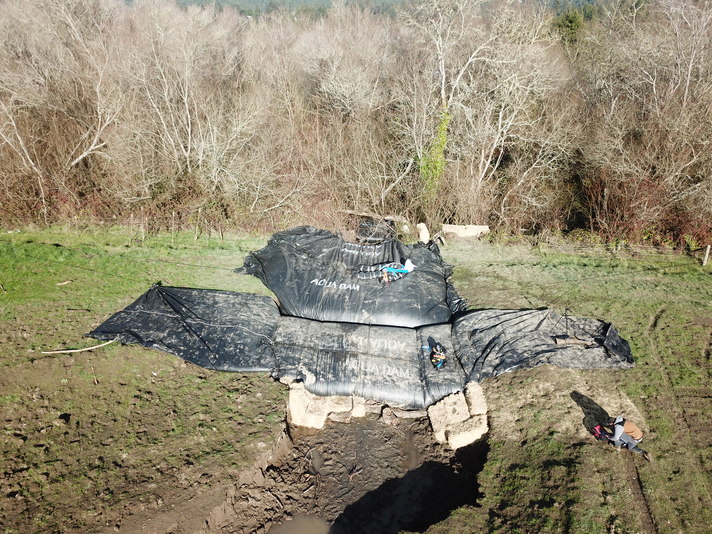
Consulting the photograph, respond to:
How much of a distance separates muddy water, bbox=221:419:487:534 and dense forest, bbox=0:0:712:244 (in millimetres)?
9099

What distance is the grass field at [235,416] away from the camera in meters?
5.37

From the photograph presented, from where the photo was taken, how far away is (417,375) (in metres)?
7.64

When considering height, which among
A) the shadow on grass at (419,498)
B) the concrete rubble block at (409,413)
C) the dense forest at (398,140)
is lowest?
the shadow on grass at (419,498)

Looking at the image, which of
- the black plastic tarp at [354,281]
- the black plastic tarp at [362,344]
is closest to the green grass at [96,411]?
the black plastic tarp at [362,344]

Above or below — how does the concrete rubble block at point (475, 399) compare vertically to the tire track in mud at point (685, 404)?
below

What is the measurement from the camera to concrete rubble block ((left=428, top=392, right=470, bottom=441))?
7.15 metres

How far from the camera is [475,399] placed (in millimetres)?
7305

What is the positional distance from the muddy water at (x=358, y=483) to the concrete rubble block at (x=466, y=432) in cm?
12

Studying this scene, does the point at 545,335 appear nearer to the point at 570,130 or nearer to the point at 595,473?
the point at 595,473

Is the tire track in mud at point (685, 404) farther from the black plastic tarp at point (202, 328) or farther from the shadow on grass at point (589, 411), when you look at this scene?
the black plastic tarp at point (202, 328)

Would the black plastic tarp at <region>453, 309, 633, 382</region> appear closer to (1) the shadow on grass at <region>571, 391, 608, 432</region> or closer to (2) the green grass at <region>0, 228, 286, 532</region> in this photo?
(1) the shadow on grass at <region>571, 391, 608, 432</region>

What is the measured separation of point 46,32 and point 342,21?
17973mm

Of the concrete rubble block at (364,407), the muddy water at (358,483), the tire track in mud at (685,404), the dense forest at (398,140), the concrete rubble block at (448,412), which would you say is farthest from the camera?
the dense forest at (398,140)

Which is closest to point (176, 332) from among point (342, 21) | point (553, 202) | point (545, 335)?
point (545, 335)
